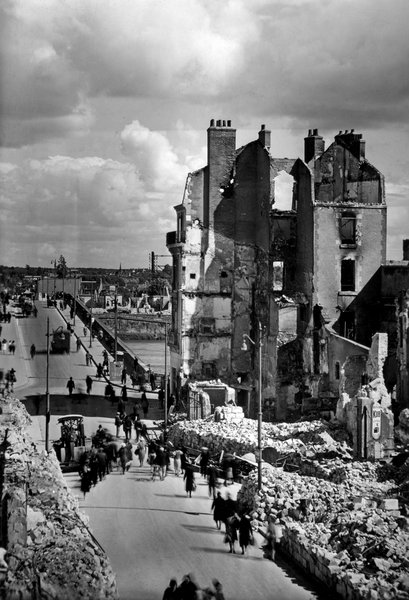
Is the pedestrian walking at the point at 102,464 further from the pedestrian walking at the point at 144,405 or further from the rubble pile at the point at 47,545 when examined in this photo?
the pedestrian walking at the point at 144,405

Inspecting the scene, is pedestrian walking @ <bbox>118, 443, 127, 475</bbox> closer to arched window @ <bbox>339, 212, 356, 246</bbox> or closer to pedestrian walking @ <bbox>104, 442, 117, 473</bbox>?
pedestrian walking @ <bbox>104, 442, 117, 473</bbox>

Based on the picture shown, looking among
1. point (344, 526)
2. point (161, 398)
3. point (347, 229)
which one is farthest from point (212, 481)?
point (347, 229)

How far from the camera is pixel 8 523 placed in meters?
17.7

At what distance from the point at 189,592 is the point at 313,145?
33.9 m

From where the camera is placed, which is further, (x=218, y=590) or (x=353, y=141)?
(x=353, y=141)

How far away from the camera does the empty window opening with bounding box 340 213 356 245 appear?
4178 cm

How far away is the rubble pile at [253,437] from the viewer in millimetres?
30484

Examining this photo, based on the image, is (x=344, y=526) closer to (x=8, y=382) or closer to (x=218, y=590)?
(x=218, y=590)

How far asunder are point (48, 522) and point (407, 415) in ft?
47.0

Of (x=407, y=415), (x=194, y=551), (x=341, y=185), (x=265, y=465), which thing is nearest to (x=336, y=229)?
(x=341, y=185)

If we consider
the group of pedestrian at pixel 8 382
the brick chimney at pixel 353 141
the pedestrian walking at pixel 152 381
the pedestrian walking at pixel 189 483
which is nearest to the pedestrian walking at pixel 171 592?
the pedestrian walking at pixel 189 483

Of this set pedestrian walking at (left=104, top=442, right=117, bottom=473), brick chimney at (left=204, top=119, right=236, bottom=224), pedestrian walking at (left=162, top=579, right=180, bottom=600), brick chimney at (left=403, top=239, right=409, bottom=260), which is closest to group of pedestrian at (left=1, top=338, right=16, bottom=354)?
brick chimney at (left=204, top=119, right=236, bottom=224)

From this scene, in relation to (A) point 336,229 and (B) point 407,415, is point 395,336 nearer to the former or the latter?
(A) point 336,229

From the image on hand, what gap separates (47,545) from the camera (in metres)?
17.6
